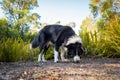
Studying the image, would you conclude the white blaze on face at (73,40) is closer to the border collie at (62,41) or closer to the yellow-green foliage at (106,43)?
the border collie at (62,41)

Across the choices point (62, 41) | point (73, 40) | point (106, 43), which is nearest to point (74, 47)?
point (73, 40)

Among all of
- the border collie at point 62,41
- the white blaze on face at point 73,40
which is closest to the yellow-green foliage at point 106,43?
the border collie at point 62,41

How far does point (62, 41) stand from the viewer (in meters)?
9.13

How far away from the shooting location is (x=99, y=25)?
59.3 ft

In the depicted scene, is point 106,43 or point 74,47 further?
point 106,43

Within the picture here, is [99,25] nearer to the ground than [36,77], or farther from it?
farther from it

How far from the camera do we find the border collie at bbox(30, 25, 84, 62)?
8.70m

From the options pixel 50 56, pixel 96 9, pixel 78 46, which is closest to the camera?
pixel 78 46

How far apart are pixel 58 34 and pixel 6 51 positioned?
1644 millimetres

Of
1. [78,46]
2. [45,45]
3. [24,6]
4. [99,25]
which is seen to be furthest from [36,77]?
[24,6]

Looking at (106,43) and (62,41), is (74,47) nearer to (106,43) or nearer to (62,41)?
(62,41)

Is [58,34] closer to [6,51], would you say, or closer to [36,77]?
[6,51]

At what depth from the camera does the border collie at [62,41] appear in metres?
8.70

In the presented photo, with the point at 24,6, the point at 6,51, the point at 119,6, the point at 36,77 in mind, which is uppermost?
the point at 24,6
